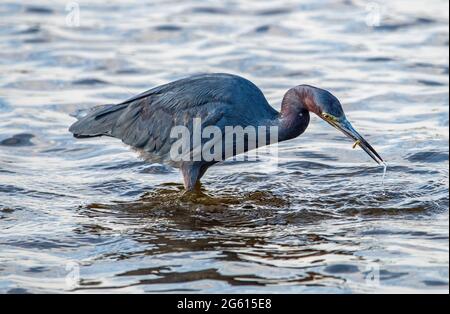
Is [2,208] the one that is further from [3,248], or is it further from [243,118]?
[243,118]

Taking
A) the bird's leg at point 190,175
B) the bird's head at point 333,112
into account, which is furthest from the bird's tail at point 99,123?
the bird's head at point 333,112

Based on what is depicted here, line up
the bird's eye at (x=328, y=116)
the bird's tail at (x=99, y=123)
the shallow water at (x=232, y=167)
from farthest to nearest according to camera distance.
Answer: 1. the bird's tail at (x=99, y=123)
2. the bird's eye at (x=328, y=116)
3. the shallow water at (x=232, y=167)

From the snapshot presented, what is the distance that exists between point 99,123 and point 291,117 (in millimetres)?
2175

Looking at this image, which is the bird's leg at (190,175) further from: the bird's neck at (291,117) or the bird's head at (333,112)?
the bird's head at (333,112)

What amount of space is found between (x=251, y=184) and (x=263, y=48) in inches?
224

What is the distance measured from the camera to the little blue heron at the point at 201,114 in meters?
9.89

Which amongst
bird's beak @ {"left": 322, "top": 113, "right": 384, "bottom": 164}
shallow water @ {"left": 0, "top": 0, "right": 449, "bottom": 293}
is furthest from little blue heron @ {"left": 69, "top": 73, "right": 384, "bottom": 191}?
shallow water @ {"left": 0, "top": 0, "right": 449, "bottom": 293}

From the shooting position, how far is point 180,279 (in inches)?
313

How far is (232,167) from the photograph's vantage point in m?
11.4

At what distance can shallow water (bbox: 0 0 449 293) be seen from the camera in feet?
27.0

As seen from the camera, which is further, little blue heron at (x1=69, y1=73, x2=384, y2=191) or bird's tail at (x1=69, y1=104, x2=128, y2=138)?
bird's tail at (x1=69, y1=104, x2=128, y2=138)

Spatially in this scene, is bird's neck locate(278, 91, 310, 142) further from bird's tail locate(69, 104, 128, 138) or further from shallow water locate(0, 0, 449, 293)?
bird's tail locate(69, 104, 128, 138)

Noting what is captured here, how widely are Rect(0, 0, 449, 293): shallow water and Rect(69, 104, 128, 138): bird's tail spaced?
0.54 m
